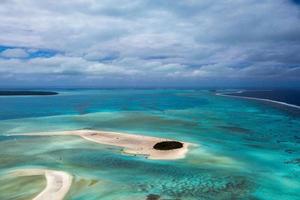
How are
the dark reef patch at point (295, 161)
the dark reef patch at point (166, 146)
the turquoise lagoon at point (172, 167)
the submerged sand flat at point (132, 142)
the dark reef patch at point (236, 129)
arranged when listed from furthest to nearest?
the dark reef patch at point (236, 129)
the dark reef patch at point (166, 146)
the submerged sand flat at point (132, 142)
the dark reef patch at point (295, 161)
the turquoise lagoon at point (172, 167)

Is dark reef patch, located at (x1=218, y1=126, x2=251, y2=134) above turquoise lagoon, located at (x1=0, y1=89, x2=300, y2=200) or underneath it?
above

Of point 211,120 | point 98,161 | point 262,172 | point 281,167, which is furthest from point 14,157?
point 211,120

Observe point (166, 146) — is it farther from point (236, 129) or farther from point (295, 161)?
point (236, 129)

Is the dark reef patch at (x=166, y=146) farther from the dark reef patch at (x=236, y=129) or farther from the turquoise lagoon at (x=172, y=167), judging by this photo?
the dark reef patch at (x=236, y=129)

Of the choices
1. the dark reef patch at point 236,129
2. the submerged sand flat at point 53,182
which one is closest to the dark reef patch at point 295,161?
the dark reef patch at point 236,129

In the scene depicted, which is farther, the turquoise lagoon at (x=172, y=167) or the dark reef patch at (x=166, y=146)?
the dark reef patch at (x=166, y=146)

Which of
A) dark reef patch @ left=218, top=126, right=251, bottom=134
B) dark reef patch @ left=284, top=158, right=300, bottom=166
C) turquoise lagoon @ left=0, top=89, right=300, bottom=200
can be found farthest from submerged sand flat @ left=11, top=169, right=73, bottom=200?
dark reef patch @ left=218, top=126, right=251, bottom=134

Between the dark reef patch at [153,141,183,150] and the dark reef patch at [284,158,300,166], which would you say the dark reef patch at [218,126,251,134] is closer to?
the dark reef patch at [284,158,300,166]
